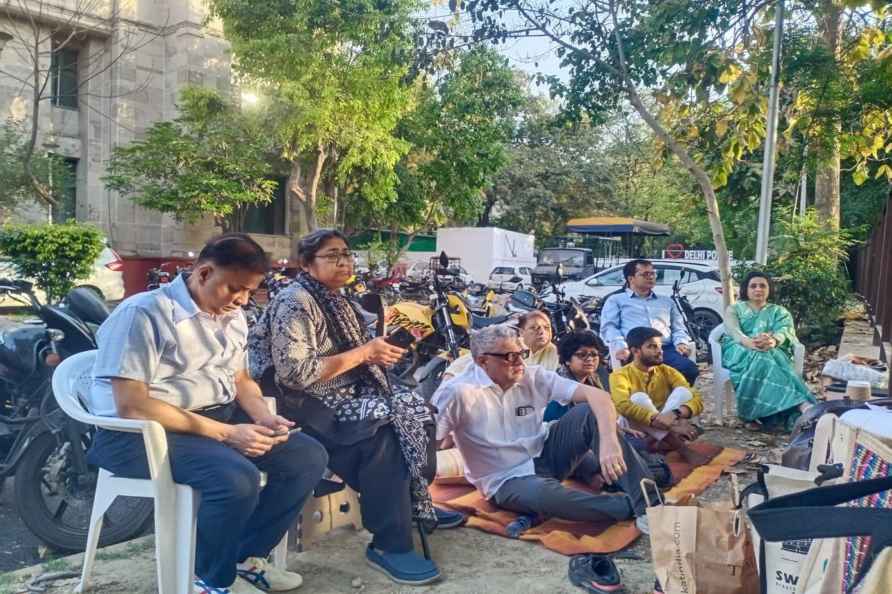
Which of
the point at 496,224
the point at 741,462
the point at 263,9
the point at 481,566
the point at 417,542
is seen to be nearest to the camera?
the point at 481,566

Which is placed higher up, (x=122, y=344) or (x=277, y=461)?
(x=122, y=344)

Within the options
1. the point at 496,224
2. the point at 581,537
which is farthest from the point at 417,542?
the point at 496,224

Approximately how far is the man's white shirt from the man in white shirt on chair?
3.07 ft

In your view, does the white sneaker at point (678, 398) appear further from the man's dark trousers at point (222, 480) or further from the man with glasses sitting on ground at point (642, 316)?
the man's dark trousers at point (222, 480)

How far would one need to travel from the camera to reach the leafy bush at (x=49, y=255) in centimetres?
976

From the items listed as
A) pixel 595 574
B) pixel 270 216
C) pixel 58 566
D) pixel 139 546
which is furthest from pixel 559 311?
pixel 270 216

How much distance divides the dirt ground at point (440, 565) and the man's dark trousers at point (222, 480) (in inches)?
17.3

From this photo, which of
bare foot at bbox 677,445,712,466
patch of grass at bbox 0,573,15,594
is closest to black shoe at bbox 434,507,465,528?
patch of grass at bbox 0,573,15,594

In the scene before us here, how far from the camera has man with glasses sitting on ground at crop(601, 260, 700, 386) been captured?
5863 millimetres

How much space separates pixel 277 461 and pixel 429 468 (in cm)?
73

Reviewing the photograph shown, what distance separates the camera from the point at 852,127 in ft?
26.2

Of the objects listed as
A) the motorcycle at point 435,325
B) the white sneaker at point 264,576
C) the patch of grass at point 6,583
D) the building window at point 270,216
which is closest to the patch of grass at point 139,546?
the patch of grass at point 6,583

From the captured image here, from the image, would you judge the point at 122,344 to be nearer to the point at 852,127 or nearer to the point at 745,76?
the point at 745,76

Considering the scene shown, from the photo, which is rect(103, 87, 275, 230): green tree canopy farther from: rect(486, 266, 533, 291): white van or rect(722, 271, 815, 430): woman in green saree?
rect(722, 271, 815, 430): woman in green saree
